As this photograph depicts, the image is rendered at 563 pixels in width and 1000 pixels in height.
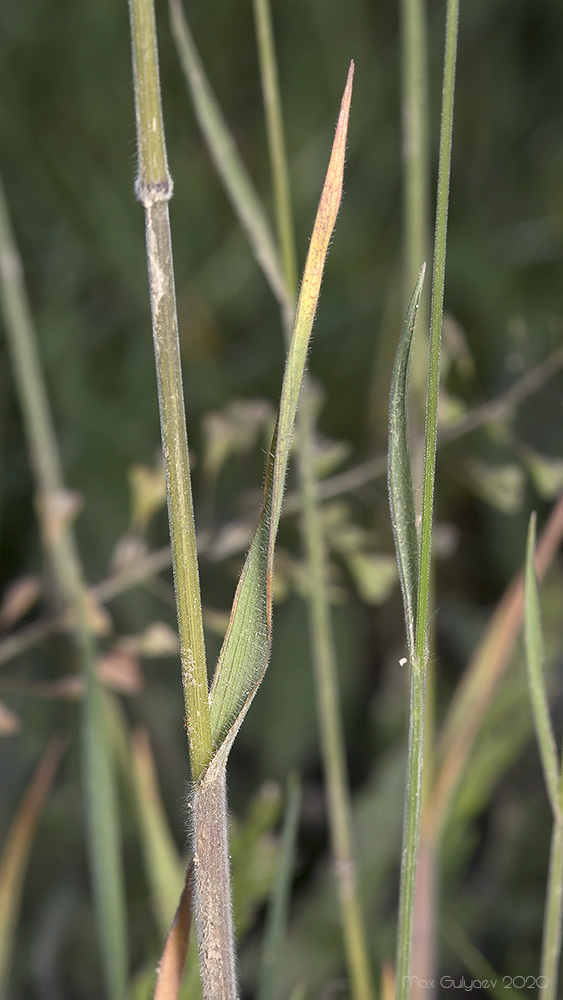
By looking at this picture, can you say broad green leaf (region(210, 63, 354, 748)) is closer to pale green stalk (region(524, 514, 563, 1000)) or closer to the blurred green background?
pale green stalk (region(524, 514, 563, 1000))

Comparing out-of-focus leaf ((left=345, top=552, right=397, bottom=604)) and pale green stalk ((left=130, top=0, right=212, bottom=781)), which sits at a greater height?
out-of-focus leaf ((left=345, top=552, right=397, bottom=604))

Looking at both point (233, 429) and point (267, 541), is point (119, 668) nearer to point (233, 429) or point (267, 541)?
point (233, 429)

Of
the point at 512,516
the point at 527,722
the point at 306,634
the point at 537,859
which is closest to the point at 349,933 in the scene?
the point at 527,722

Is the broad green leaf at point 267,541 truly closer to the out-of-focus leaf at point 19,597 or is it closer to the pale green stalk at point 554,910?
the pale green stalk at point 554,910

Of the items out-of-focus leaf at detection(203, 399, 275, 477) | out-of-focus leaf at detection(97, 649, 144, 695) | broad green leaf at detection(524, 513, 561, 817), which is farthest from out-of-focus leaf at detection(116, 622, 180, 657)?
broad green leaf at detection(524, 513, 561, 817)

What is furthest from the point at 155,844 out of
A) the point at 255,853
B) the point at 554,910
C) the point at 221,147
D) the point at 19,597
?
the point at 221,147
